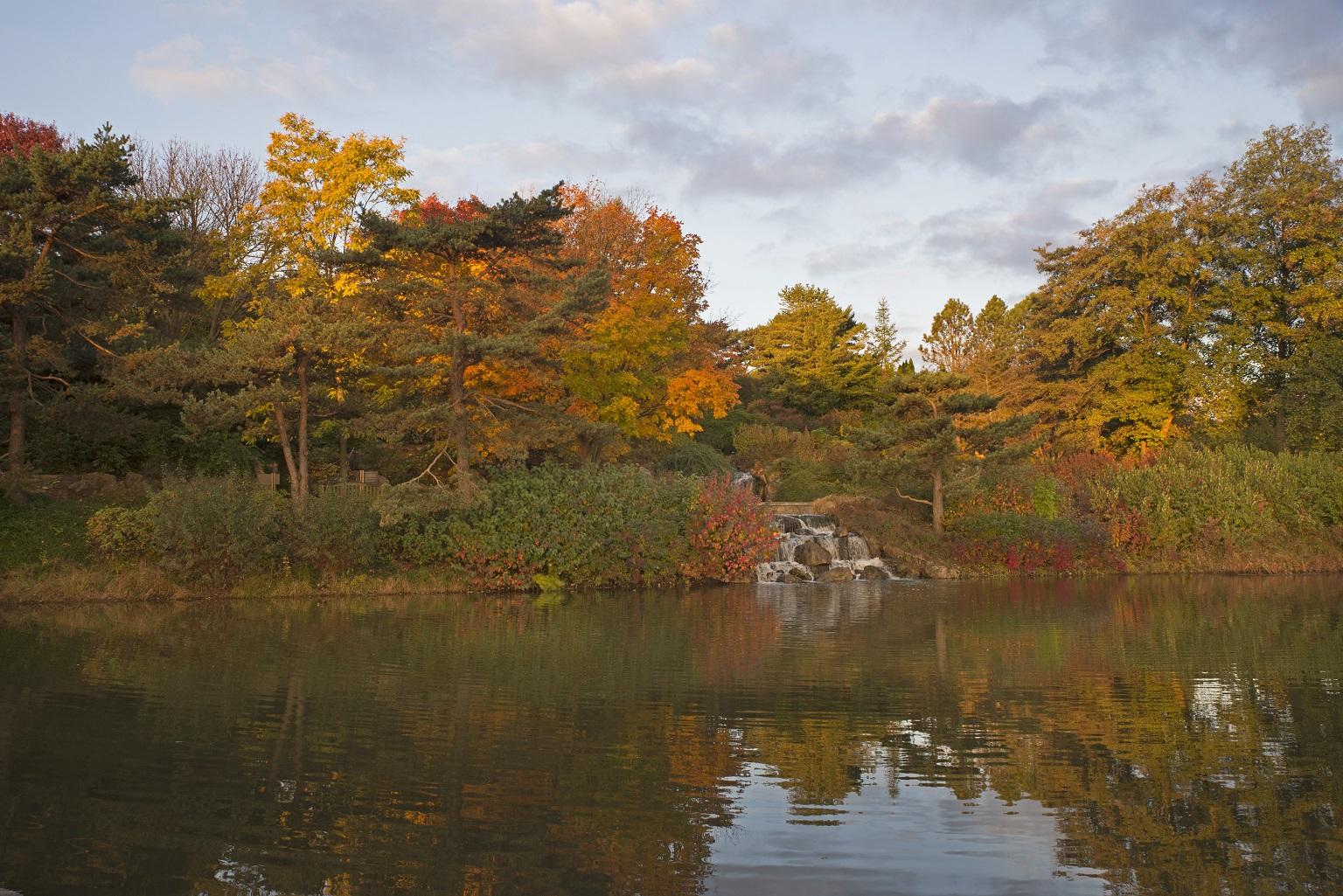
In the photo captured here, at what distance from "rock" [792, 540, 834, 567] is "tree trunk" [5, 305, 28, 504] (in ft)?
63.8

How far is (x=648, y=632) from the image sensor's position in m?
17.5

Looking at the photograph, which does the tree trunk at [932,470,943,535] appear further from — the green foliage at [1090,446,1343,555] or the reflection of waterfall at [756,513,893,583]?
the green foliage at [1090,446,1343,555]

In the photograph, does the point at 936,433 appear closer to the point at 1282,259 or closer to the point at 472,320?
the point at 472,320

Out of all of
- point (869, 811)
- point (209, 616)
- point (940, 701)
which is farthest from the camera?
point (209, 616)

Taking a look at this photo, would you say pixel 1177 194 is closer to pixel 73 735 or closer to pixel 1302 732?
pixel 1302 732

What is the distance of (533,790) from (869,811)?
2.39 metres

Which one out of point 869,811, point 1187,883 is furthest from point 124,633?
point 1187,883

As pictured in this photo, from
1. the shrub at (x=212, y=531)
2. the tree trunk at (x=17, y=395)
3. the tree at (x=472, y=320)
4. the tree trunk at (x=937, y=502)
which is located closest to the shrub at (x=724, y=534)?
the tree at (x=472, y=320)

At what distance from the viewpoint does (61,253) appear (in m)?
25.3

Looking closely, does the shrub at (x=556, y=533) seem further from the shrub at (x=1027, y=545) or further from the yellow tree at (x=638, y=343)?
the shrub at (x=1027, y=545)

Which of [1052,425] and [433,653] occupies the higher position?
[1052,425]

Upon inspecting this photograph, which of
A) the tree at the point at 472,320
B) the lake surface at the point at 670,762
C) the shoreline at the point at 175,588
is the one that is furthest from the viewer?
the tree at the point at 472,320

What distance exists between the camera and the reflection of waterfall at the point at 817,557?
29844 millimetres

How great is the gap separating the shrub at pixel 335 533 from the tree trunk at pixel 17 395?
21.6ft
